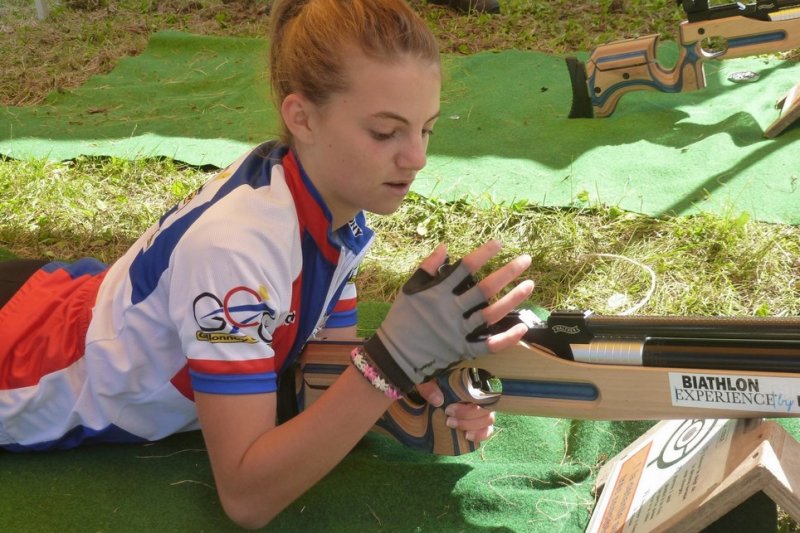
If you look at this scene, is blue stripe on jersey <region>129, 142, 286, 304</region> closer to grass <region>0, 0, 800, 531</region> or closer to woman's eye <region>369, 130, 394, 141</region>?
woman's eye <region>369, 130, 394, 141</region>

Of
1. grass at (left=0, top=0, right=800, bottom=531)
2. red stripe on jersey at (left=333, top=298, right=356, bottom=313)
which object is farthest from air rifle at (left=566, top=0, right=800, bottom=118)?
red stripe on jersey at (left=333, top=298, right=356, bottom=313)

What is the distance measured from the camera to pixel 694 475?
1.72 metres

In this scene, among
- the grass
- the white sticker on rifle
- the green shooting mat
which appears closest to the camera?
the white sticker on rifle

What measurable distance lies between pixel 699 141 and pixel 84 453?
10.1 ft

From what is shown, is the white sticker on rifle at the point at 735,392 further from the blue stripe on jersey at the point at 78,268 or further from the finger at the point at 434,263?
the blue stripe on jersey at the point at 78,268

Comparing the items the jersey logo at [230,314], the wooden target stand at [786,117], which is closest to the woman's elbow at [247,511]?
the jersey logo at [230,314]

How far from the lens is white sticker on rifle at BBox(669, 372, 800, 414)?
1.52 meters

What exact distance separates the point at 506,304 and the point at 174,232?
74 centimetres

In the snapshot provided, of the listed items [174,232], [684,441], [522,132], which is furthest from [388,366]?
[522,132]

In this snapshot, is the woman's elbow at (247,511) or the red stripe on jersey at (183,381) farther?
the red stripe on jersey at (183,381)

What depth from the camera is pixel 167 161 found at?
4.27 m

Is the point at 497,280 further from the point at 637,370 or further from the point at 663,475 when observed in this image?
the point at 663,475

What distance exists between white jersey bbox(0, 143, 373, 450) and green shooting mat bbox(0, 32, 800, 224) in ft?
5.81

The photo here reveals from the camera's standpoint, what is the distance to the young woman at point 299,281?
5.44 feet
